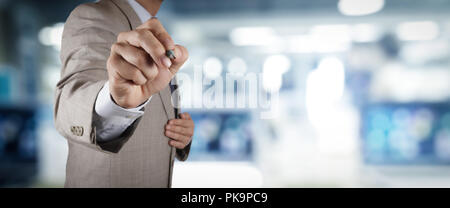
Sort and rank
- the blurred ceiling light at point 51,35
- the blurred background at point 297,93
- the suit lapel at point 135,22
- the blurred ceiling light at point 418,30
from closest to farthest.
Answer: the suit lapel at point 135,22
the blurred background at point 297,93
the blurred ceiling light at point 51,35
the blurred ceiling light at point 418,30

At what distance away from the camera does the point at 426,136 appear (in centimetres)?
357

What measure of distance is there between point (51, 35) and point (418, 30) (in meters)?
5.61

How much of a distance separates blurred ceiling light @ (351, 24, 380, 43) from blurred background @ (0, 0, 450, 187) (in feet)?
0.06

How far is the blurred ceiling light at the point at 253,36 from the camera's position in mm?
5102

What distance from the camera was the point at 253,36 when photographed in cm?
521

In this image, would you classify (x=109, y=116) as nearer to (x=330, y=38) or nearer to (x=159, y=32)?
(x=159, y=32)

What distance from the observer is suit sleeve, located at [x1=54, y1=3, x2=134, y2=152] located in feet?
2.06

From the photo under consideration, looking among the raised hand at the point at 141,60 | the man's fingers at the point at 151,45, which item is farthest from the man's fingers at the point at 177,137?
the man's fingers at the point at 151,45

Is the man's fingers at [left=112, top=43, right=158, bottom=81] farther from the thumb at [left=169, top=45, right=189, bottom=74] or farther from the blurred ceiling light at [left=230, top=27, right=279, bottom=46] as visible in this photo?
the blurred ceiling light at [left=230, top=27, right=279, bottom=46]

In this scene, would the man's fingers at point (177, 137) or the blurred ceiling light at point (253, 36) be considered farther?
the blurred ceiling light at point (253, 36)

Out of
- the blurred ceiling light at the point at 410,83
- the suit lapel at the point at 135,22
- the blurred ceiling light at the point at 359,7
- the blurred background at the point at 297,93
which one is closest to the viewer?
the suit lapel at the point at 135,22

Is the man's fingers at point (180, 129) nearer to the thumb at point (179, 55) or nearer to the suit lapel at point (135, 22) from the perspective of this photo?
the suit lapel at point (135, 22)

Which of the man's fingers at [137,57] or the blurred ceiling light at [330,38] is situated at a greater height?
the blurred ceiling light at [330,38]
